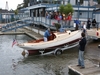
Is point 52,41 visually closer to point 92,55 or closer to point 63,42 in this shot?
point 63,42

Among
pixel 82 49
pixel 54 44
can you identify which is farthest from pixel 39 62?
pixel 82 49

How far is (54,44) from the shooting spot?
60.3 feet

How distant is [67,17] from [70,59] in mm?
9475

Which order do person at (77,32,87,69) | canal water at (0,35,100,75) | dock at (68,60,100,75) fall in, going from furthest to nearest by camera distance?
canal water at (0,35,100,75)
person at (77,32,87,69)
dock at (68,60,100,75)

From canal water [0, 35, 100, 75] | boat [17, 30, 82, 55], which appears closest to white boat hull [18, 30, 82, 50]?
boat [17, 30, 82, 55]

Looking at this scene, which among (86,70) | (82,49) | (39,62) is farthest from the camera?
(39,62)

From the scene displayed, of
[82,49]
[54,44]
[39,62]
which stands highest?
[82,49]

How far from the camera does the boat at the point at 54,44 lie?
17844mm

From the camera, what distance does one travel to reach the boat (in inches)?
703

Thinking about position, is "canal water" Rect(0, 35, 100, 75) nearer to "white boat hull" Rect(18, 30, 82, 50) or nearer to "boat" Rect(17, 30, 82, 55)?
"boat" Rect(17, 30, 82, 55)

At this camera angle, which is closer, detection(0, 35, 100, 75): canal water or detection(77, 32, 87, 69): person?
detection(77, 32, 87, 69): person

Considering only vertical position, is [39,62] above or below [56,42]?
below

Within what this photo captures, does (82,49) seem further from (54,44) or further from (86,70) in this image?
(54,44)

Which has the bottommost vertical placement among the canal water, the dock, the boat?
the canal water
